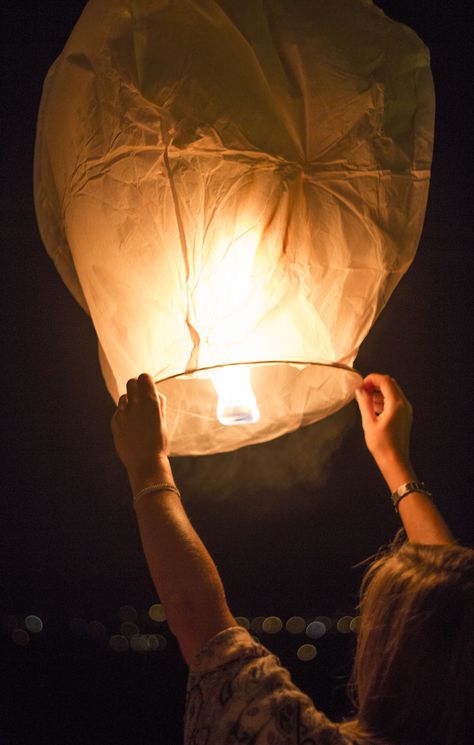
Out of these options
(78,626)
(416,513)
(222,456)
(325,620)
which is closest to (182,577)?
(416,513)

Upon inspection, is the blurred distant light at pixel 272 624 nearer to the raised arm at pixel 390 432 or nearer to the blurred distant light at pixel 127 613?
the blurred distant light at pixel 127 613

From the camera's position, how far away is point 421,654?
70cm

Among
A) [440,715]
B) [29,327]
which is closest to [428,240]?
[29,327]

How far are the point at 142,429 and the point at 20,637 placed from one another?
202cm

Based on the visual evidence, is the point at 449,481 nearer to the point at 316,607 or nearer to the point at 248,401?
the point at 316,607

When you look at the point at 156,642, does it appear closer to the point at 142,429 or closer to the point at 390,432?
the point at 390,432

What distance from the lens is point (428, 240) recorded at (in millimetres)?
1683

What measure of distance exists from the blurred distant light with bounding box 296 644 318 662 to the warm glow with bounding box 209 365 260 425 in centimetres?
203

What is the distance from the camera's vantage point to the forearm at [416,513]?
3.12ft

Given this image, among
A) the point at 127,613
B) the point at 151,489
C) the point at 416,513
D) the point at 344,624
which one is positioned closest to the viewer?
the point at 151,489

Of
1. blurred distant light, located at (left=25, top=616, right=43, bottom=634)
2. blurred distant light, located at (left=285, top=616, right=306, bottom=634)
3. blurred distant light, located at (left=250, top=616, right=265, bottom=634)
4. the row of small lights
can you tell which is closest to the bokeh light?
the row of small lights

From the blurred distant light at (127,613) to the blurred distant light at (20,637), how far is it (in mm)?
377

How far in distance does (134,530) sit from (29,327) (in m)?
0.68

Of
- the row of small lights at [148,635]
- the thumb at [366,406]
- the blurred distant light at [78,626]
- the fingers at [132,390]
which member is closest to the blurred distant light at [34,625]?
the row of small lights at [148,635]
